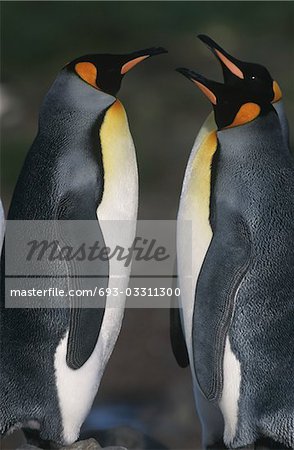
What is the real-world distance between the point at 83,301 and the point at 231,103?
Result: 52 cm

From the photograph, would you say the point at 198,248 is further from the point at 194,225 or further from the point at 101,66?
the point at 101,66

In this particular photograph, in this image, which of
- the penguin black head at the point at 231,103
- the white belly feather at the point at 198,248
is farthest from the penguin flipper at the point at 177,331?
the penguin black head at the point at 231,103

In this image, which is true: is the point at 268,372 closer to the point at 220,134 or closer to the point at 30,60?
the point at 220,134

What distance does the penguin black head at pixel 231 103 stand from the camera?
227 cm

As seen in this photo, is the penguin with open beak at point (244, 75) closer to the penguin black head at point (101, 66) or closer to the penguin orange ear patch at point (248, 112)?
the penguin orange ear patch at point (248, 112)

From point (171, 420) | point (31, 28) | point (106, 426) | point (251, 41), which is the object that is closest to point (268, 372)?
point (106, 426)

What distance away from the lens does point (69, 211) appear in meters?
2.28

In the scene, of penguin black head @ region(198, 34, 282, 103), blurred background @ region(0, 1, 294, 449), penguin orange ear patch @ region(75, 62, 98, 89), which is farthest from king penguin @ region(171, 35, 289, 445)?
blurred background @ region(0, 1, 294, 449)

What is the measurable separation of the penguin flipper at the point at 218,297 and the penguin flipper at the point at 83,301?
22cm

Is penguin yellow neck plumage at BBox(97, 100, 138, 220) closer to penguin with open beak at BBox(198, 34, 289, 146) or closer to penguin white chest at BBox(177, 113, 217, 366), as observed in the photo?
penguin white chest at BBox(177, 113, 217, 366)

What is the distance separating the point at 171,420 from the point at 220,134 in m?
1.30

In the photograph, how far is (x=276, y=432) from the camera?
2.26m

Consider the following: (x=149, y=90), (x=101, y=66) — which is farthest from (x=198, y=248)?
(x=149, y=90)

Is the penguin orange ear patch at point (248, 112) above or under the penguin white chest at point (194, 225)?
above
